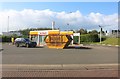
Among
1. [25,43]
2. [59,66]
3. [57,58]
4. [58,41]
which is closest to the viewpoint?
[59,66]

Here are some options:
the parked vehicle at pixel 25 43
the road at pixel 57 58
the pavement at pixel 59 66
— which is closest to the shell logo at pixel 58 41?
the parked vehicle at pixel 25 43

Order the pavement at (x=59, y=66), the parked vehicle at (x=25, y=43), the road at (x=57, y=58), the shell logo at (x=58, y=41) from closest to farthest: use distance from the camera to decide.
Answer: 1. the pavement at (x=59, y=66)
2. the road at (x=57, y=58)
3. the shell logo at (x=58, y=41)
4. the parked vehicle at (x=25, y=43)

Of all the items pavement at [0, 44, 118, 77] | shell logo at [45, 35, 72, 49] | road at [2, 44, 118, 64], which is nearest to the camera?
pavement at [0, 44, 118, 77]

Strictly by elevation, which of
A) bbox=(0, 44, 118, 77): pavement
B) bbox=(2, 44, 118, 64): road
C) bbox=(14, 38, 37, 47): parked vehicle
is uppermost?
bbox=(14, 38, 37, 47): parked vehicle

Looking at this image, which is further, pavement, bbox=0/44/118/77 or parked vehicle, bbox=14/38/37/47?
parked vehicle, bbox=14/38/37/47

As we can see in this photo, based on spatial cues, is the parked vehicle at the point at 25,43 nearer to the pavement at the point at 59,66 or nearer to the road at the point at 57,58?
the road at the point at 57,58

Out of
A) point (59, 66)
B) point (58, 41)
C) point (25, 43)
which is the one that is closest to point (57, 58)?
point (59, 66)

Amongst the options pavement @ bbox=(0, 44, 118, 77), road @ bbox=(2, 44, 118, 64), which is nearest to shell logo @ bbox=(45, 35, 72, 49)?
road @ bbox=(2, 44, 118, 64)

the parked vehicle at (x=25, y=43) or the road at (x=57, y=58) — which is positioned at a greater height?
the parked vehicle at (x=25, y=43)

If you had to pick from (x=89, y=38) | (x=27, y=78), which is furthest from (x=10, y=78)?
(x=89, y=38)

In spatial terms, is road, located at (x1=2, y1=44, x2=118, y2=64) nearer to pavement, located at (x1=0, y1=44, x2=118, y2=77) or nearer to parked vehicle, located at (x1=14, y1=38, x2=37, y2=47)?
pavement, located at (x1=0, y1=44, x2=118, y2=77)

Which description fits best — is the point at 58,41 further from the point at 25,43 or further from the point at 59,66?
the point at 59,66

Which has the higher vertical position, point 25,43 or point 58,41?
point 58,41

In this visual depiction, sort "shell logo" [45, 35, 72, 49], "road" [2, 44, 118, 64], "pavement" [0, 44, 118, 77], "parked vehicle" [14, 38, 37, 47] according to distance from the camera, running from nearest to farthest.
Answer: "pavement" [0, 44, 118, 77], "road" [2, 44, 118, 64], "shell logo" [45, 35, 72, 49], "parked vehicle" [14, 38, 37, 47]
